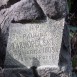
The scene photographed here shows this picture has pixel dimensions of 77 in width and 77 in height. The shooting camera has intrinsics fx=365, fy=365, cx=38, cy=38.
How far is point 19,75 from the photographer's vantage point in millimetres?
4000

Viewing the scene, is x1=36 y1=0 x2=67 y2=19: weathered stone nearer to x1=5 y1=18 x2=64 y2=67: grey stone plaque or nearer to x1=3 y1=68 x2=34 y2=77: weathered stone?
x1=5 y1=18 x2=64 y2=67: grey stone plaque

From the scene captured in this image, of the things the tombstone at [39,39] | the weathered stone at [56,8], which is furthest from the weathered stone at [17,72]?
the weathered stone at [56,8]

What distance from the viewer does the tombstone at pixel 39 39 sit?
13.3 ft

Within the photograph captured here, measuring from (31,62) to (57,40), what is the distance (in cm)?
38

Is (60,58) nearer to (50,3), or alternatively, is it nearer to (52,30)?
(52,30)

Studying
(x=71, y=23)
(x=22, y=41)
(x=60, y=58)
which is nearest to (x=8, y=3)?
(x=22, y=41)

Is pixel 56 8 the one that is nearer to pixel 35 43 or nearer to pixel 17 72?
pixel 35 43

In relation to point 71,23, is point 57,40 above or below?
above

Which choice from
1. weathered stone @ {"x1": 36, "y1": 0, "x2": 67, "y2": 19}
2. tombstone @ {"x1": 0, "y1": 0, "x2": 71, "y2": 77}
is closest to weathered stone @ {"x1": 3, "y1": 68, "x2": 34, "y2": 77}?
tombstone @ {"x1": 0, "y1": 0, "x2": 71, "y2": 77}

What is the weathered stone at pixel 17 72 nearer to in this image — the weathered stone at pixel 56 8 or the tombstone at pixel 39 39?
the tombstone at pixel 39 39

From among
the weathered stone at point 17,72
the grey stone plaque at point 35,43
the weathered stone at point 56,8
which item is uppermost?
the weathered stone at point 56,8

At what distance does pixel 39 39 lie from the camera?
4.12 metres

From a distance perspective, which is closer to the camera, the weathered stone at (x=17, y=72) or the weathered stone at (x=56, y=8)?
the weathered stone at (x=17, y=72)

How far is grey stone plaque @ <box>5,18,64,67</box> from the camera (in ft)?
13.3
